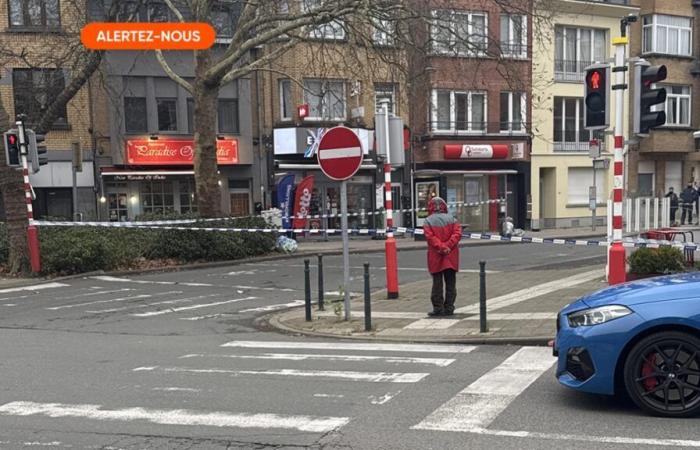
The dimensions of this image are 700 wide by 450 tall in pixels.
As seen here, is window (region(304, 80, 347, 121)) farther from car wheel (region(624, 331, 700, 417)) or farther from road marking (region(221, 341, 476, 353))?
car wheel (region(624, 331, 700, 417))

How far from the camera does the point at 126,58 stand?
25531 millimetres

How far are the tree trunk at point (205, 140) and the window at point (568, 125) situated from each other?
62.0 ft

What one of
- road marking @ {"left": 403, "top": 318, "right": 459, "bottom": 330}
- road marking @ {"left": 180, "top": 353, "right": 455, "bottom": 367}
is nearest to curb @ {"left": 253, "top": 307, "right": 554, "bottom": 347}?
road marking @ {"left": 403, "top": 318, "right": 459, "bottom": 330}

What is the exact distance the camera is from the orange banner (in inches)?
690

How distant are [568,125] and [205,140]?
66.0 ft

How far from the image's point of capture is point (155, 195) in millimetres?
26344

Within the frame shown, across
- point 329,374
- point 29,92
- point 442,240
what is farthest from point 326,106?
point 329,374

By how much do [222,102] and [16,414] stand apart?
22388 millimetres

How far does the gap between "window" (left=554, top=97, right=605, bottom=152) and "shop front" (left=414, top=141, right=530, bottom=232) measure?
8.59ft

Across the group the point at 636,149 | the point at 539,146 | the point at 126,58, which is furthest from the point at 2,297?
the point at 636,149

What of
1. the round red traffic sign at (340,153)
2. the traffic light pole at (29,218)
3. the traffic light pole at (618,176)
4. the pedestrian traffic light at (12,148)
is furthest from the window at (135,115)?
the traffic light pole at (618,176)

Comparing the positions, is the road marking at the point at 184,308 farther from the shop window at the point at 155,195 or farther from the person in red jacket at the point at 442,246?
the shop window at the point at 155,195

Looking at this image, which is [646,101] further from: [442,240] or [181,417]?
[181,417]

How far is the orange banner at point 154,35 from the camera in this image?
17516 millimetres
